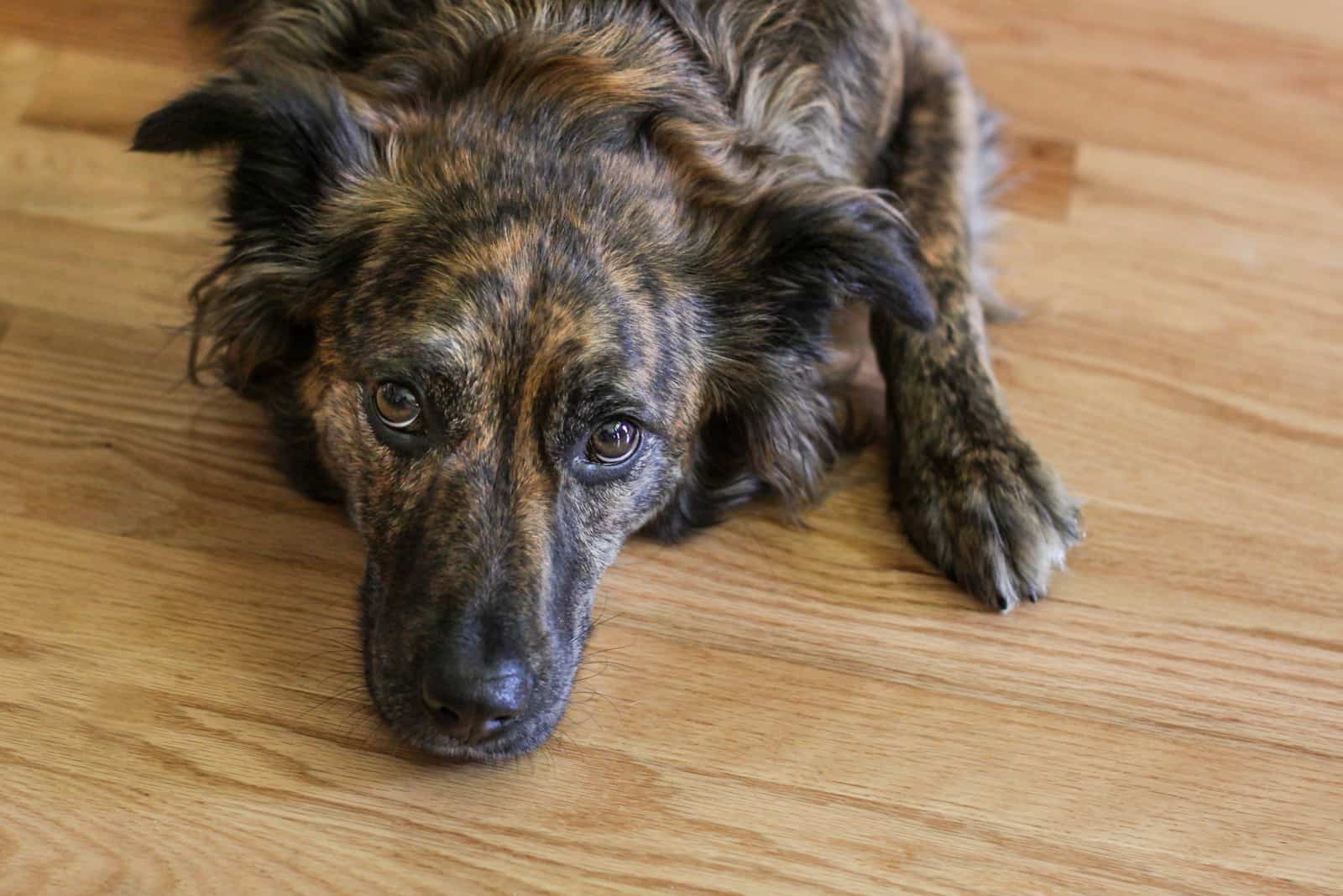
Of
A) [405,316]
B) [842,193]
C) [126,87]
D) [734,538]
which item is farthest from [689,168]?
[126,87]

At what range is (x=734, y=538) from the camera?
236 cm

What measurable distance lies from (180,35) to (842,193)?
1685 mm

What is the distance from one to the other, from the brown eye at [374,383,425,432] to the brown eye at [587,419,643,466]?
252mm

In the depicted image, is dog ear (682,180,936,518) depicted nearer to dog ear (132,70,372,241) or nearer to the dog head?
the dog head

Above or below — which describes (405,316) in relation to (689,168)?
below

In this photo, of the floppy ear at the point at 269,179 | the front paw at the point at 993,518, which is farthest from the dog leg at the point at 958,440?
the floppy ear at the point at 269,179

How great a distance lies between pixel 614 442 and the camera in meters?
1.99

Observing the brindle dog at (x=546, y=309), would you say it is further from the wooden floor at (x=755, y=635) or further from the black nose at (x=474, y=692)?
the wooden floor at (x=755, y=635)

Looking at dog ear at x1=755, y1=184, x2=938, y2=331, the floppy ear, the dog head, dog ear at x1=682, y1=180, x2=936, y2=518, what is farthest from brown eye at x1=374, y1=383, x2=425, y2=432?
dog ear at x1=755, y1=184, x2=938, y2=331

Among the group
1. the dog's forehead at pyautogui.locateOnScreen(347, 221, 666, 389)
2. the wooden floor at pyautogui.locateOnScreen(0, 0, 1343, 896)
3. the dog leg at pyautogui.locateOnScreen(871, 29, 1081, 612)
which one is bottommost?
the wooden floor at pyautogui.locateOnScreen(0, 0, 1343, 896)

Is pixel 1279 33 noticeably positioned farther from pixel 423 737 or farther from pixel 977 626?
pixel 423 737

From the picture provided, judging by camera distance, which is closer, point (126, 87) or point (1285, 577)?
point (1285, 577)

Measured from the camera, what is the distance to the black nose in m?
1.84

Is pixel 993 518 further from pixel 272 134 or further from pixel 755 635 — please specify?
pixel 272 134
